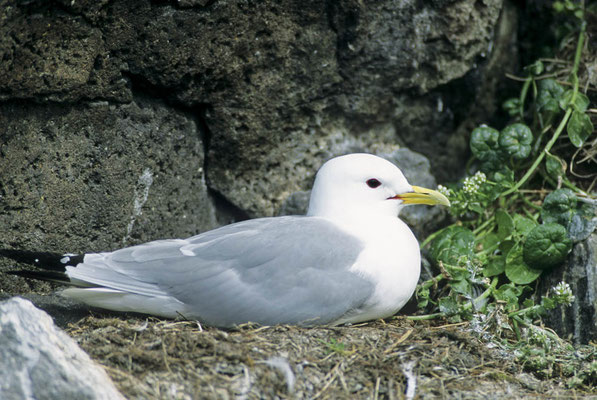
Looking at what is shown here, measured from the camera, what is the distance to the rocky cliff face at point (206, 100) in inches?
128

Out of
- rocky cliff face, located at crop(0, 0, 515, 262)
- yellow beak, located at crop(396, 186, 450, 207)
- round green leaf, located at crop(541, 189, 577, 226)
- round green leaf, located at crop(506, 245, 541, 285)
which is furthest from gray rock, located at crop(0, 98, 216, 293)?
round green leaf, located at crop(541, 189, 577, 226)

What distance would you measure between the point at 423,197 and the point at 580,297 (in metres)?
0.93

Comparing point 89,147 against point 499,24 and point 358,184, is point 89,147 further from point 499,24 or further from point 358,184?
point 499,24

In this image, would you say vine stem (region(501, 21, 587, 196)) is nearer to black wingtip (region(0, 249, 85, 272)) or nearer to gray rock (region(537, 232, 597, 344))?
gray rock (region(537, 232, 597, 344))

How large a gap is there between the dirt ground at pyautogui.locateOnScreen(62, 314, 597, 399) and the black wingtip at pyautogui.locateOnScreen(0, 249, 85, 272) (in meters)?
0.27

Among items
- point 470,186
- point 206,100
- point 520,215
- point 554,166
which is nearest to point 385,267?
→ point 470,186

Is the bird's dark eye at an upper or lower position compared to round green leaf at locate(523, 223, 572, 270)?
upper

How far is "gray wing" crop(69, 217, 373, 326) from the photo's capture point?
3.08 m

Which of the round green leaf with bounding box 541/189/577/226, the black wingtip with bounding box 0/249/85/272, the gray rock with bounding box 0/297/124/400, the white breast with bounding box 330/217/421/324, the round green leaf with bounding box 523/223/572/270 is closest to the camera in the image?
the gray rock with bounding box 0/297/124/400

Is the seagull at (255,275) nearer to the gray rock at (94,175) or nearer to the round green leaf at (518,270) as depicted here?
the gray rock at (94,175)

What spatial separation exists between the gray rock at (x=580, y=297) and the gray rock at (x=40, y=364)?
2.22 m

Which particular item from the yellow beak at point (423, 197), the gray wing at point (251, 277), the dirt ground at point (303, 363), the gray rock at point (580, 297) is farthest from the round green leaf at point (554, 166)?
the gray wing at point (251, 277)

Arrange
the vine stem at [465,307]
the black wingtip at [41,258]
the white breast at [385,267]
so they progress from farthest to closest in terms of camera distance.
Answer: the vine stem at [465,307] → the white breast at [385,267] → the black wingtip at [41,258]

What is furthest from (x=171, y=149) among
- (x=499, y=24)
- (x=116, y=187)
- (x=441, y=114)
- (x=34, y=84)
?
(x=499, y=24)
